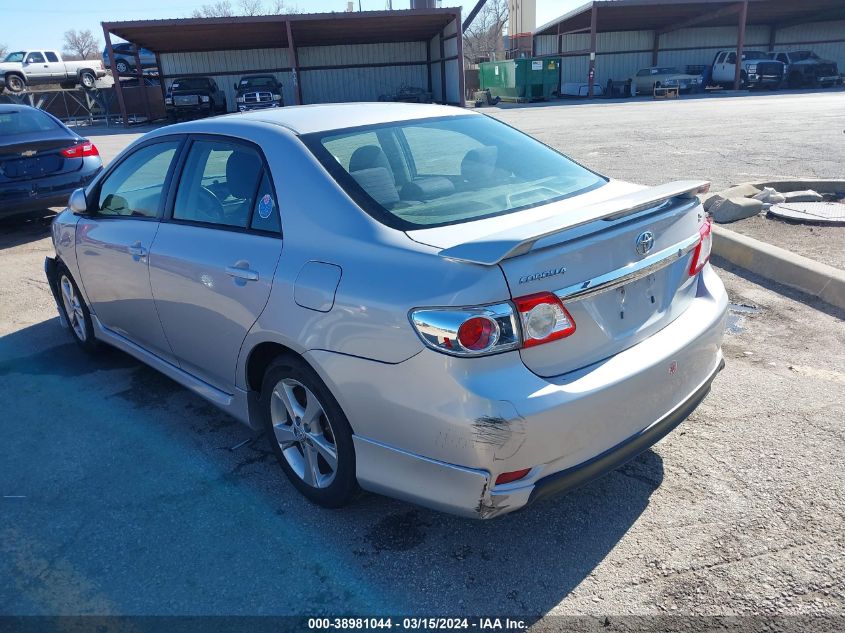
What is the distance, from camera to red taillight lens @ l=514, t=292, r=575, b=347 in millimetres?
2256

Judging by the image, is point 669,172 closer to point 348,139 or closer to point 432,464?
point 348,139

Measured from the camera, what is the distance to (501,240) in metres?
2.25

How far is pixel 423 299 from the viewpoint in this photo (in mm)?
2283

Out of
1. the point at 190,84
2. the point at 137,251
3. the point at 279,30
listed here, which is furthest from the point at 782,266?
the point at 279,30

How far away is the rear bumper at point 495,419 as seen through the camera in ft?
7.29

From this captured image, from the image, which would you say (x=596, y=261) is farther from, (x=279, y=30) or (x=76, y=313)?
(x=279, y=30)

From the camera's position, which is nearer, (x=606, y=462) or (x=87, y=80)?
(x=606, y=462)

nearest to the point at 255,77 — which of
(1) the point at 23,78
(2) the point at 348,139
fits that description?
(1) the point at 23,78

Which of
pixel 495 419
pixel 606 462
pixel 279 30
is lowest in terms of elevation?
pixel 606 462

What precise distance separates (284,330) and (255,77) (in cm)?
2937

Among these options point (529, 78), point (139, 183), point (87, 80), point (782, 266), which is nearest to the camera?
point (139, 183)

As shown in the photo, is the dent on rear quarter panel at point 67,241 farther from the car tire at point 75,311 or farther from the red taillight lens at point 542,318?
the red taillight lens at point 542,318

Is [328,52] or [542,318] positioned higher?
[328,52]

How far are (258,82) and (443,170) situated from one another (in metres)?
28.4
